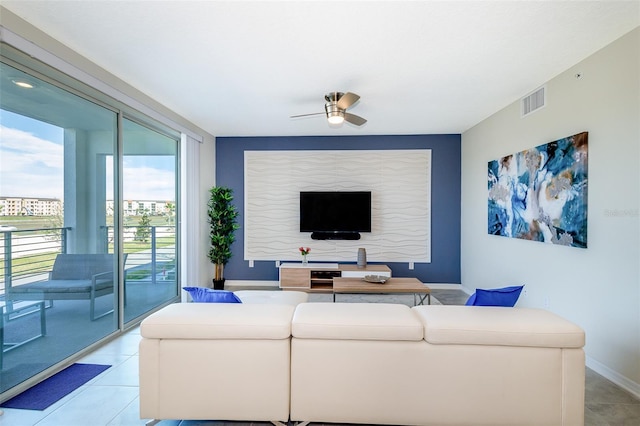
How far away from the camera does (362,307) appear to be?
5.98 ft

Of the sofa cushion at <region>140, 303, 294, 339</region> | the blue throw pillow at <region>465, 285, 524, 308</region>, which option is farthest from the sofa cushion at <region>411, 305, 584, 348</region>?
the sofa cushion at <region>140, 303, 294, 339</region>

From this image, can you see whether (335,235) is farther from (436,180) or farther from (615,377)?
(615,377)

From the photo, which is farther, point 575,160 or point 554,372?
point 575,160

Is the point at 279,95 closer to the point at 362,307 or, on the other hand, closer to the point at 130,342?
the point at 362,307

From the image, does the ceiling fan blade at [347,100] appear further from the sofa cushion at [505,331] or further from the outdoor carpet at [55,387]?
the outdoor carpet at [55,387]

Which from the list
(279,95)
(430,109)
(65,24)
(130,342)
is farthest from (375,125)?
(130,342)

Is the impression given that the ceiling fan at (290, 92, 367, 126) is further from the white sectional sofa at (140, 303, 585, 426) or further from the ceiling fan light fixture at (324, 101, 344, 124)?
the white sectional sofa at (140, 303, 585, 426)

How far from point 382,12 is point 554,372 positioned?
2.29 meters

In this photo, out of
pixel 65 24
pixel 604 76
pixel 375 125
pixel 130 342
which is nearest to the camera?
pixel 65 24

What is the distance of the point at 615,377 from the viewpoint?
230 cm

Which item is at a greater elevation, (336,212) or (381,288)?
(336,212)

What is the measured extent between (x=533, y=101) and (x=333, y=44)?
2337 millimetres

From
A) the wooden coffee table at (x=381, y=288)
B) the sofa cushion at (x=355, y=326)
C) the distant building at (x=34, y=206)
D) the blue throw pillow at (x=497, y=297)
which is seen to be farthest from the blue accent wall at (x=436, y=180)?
the sofa cushion at (x=355, y=326)

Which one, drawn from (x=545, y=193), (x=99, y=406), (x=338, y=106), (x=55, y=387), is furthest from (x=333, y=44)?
(x=55, y=387)
